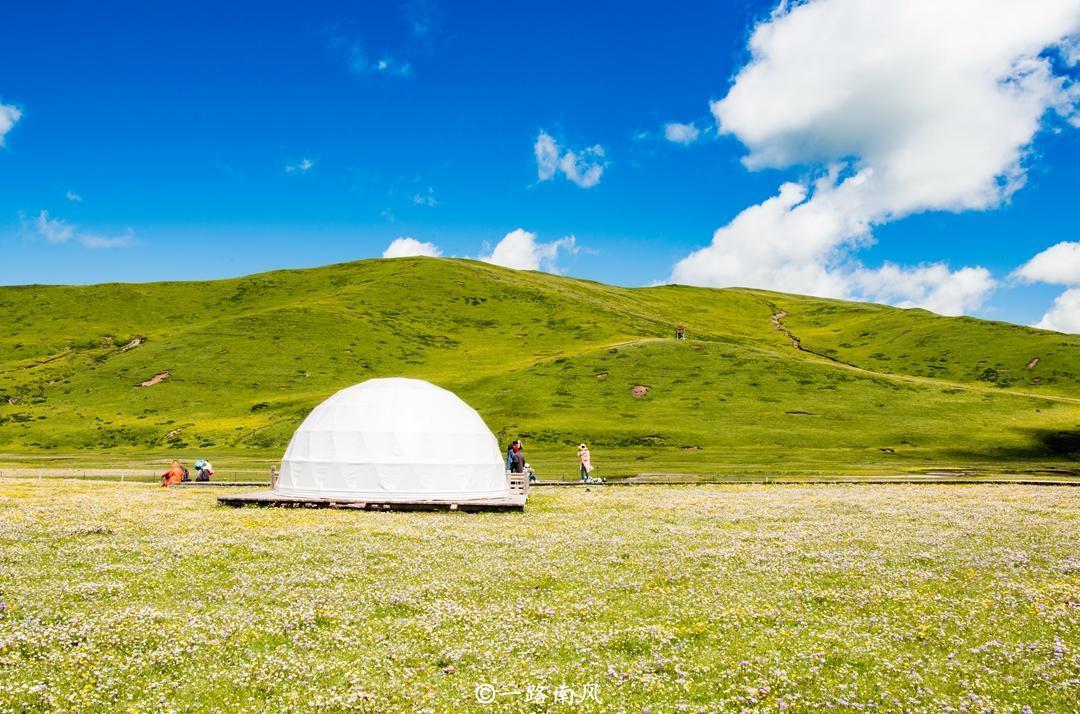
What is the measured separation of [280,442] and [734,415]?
207 feet

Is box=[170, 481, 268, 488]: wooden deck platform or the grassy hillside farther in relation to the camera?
the grassy hillside

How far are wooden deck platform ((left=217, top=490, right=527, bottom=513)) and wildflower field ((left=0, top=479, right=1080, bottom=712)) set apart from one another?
6.08 m

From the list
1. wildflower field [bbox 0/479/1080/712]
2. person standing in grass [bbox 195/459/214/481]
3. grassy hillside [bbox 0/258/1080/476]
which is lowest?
wildflower field [bbox 0/479/1080/712]

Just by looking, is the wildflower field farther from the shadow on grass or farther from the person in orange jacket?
the shadow on grass

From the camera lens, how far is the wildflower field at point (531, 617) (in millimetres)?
10812

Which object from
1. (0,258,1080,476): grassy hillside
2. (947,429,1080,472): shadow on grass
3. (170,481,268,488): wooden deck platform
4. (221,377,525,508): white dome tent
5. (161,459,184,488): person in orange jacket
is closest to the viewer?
(221,377,525,508): white dome tent

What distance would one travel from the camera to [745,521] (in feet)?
102

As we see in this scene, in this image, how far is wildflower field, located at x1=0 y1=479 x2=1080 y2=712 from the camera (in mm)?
10812

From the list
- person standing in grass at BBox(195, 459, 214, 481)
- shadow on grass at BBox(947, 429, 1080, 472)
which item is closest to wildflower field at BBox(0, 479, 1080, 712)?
person standing in grass at BBox(195, 459, 214, 481)

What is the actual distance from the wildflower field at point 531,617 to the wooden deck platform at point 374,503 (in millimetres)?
6085

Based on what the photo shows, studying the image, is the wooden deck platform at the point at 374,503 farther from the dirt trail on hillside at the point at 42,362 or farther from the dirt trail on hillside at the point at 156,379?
the dirt trail on hillside at the point at 42,362

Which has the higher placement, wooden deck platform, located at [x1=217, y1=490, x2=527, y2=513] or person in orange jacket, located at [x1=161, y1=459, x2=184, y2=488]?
person in orange jacket, located at [x1=161, y1=459, x2=184, y2=488]

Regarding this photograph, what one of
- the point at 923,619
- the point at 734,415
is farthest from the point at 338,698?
the point at 734,415

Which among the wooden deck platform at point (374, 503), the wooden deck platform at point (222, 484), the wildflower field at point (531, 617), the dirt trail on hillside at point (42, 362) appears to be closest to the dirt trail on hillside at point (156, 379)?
the dirt trail on hillside at point (42, 362)
